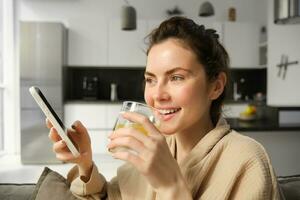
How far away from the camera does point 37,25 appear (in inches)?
188

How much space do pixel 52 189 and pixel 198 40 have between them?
Result: 70 cm

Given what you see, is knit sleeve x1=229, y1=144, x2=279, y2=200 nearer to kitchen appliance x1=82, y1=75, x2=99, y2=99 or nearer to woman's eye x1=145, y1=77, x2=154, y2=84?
woman's eye x1=145, y1=77, x2=154, y2=84

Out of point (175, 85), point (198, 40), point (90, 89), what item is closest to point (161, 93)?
point (175, 85)

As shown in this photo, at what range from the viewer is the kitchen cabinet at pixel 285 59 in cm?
456

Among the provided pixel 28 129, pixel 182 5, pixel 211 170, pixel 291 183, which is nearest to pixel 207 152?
pixel 211 170

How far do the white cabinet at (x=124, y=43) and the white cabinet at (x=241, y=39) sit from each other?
1.32 metres

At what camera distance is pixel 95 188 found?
113 cm

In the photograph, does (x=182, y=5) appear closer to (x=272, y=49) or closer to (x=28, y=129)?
(x=272, y=49)

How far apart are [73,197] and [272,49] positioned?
164 inches

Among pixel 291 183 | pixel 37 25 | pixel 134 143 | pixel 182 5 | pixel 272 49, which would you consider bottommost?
pixel 291 183

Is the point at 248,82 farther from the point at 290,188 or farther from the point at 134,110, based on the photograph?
the point at 134,110

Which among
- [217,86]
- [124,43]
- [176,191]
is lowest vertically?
[176,191]

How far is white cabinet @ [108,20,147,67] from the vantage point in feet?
17.3

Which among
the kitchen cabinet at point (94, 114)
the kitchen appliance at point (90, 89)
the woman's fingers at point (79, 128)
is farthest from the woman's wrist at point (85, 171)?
the kitchen appliance at point (90, 89)
